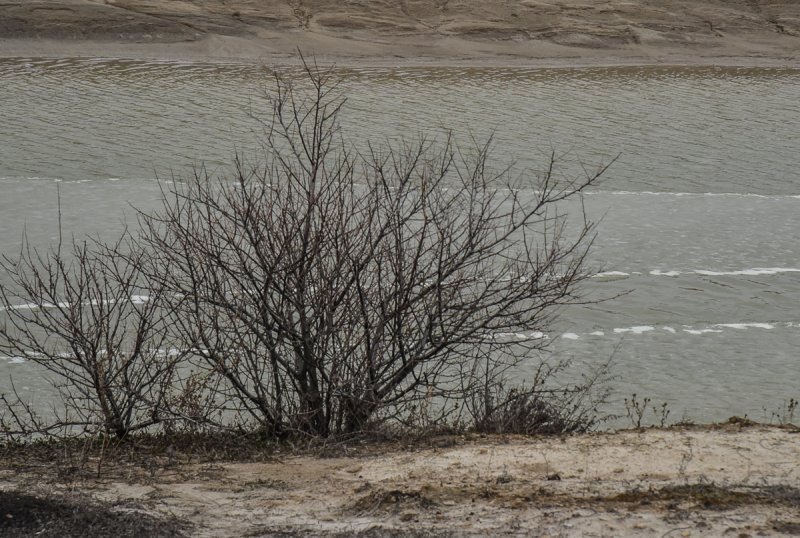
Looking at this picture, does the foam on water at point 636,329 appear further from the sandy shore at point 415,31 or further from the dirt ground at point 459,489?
the sandy shore at point 415,31

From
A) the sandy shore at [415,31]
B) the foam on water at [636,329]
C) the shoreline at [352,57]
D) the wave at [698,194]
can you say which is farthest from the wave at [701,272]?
the sandy shore at [415,31]

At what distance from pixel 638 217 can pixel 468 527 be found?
996 centimetres

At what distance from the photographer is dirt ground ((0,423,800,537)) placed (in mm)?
5102

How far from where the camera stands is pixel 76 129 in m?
18.4

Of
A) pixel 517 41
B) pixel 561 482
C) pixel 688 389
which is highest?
pixel 517 41

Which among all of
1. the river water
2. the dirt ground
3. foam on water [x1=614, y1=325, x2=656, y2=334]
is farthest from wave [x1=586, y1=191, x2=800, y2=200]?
the dirt ground

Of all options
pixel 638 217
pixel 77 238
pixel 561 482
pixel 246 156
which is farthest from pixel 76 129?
pixel 561 482

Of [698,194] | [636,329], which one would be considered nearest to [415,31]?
[698,194]

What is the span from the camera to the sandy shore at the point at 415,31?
27.8 meters

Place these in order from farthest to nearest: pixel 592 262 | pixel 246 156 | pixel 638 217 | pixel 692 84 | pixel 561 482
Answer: pixel 692 84, pixel 246 156, pixel 638 217, pixel 592 262, pixel 561 482

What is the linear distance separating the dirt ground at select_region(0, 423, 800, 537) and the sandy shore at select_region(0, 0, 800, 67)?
21.9m

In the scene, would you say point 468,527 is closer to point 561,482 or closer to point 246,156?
point 561,482

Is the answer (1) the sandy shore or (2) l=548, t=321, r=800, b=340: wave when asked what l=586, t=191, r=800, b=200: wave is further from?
(1) the sandy shore

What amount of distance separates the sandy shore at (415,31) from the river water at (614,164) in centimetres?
180
